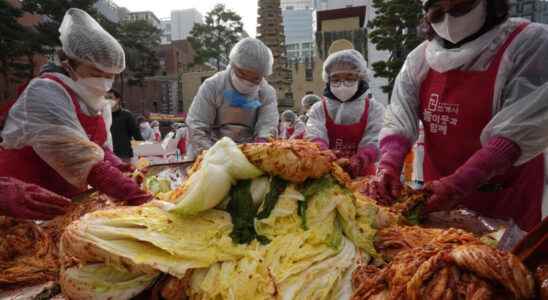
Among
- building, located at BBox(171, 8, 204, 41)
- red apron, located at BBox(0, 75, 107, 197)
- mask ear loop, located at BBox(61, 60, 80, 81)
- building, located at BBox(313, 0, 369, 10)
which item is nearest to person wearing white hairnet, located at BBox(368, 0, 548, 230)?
red apron, located at BBox(0, 75, 107, 197)

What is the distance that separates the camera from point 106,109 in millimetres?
3355

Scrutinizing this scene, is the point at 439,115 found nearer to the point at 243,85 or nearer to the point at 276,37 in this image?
the point at 243,85

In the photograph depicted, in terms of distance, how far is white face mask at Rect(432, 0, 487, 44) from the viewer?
7.38 ft

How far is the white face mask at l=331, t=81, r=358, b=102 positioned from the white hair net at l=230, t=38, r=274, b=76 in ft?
2.83

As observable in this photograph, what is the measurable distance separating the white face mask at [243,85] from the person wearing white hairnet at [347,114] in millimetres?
801

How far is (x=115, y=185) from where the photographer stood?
224cm

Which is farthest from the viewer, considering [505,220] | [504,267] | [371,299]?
[505,220]

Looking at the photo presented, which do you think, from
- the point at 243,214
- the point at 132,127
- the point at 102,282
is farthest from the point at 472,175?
the point at 132,127

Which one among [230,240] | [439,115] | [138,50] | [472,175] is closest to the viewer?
[230,240]

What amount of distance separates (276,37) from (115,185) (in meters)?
18.5

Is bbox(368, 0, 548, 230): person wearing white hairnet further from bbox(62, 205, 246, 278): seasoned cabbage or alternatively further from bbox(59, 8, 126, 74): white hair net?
bbox(59, 8, 126, 74): white hair net

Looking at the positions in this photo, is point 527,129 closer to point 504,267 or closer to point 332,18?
point 504,267

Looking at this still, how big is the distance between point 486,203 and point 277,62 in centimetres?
1833

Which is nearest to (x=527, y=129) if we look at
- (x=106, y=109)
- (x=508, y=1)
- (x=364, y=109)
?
(x=508, y=1)
